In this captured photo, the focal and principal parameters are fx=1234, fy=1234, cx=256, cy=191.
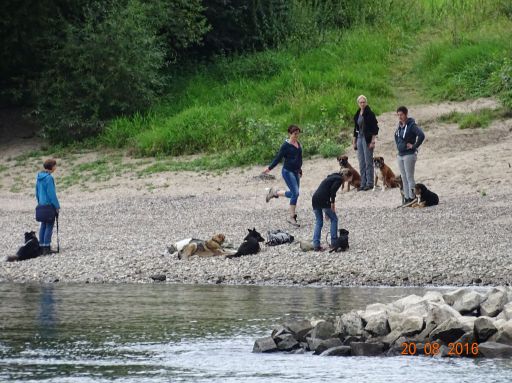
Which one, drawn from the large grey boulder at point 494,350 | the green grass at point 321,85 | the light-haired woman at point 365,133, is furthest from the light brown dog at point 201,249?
the green grass at point 321,85

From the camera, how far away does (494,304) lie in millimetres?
14297

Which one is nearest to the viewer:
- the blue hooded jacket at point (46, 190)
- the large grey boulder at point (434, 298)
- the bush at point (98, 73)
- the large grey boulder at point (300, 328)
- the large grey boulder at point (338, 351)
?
the large grey boulder at point (338, 351)

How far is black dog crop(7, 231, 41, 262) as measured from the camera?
2061 cm

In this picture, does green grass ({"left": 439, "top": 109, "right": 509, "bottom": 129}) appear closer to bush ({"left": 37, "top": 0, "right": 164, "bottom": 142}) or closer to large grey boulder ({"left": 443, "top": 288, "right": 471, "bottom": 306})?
bush ({"left": 37, "top": 0, "right": 164, "bottom": 142})

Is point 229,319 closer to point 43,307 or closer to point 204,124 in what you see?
point 43,307

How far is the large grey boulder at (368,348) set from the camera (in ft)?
45.0

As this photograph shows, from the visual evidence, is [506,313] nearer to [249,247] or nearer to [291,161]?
[249,247]

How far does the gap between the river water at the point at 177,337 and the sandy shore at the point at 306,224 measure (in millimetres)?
865

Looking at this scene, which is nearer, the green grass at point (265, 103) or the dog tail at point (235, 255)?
the dog tail at point (235, 255)

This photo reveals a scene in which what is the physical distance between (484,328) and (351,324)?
148 centimetres

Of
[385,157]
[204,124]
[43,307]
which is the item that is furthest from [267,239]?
[204,124]

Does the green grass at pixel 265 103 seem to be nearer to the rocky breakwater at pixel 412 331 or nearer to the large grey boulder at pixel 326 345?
the rocky breakwater at pixel 412 331
